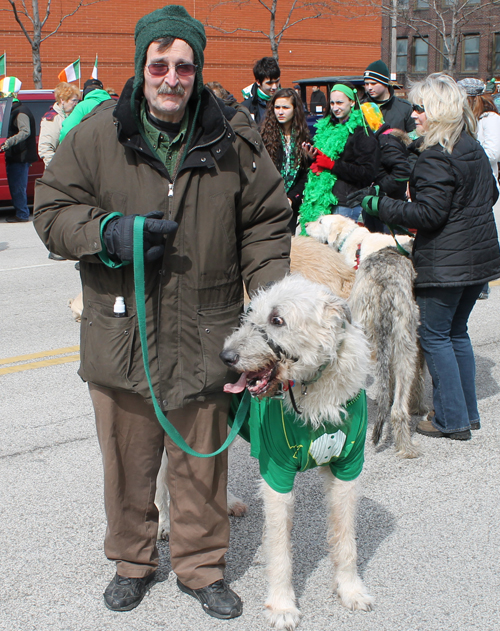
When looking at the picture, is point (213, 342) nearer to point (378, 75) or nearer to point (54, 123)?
point (378, 75)

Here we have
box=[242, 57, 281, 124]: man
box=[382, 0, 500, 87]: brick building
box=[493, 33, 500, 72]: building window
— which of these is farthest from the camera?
box=[493, 33, 500, 72]: building window

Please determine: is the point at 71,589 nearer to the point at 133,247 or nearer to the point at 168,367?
the point at 168,367

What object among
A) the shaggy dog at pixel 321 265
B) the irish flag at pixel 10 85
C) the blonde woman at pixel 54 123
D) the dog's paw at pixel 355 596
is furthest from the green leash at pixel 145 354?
the irish flag at pixel 10 85

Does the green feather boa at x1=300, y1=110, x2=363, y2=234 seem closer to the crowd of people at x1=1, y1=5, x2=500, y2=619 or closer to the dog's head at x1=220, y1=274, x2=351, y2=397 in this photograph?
the crowd of people at x1=1, y1=5, x2=500, y2=619

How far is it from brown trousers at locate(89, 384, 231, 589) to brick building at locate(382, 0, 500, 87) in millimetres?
47255

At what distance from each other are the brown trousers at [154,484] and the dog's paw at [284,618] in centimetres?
28

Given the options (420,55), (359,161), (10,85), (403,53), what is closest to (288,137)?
(359,161)

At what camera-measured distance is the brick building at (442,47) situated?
4606cm

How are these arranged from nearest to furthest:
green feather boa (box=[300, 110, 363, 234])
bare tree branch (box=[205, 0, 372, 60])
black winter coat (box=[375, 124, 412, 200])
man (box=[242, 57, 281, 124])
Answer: black winter coat (box=[375, 124, 412, 200]) < green feather boa (box=[300, 110, 363, 234]) < man (box=[242, 57, 281, 124]) < bare tree branch (box=[205, 0, 372, 60])

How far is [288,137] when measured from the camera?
6.39 meters

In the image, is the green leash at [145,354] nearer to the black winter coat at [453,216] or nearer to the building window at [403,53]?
the black winter coat at [453,216]

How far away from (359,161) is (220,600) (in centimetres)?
421

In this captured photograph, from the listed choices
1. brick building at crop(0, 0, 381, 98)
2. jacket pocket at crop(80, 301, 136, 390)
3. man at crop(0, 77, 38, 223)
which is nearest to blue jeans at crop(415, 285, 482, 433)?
jacket pocket at crop(80, 301, 136, 390)

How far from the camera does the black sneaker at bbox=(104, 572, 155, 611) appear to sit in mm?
2830
